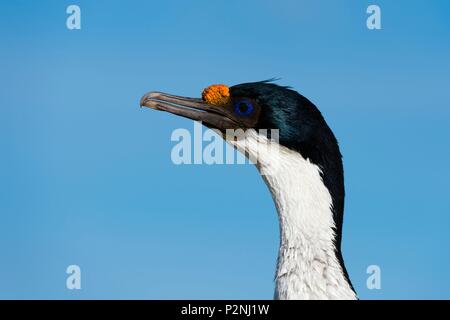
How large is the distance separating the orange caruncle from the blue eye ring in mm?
188

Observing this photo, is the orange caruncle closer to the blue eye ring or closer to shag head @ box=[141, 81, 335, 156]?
shag head @ box=[141, 81, 335, 156]

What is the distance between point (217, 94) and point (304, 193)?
1.44m

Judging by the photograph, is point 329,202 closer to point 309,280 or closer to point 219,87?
point 309,280

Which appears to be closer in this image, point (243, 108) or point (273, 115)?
point (273, 115)

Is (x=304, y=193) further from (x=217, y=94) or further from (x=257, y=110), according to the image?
(x=217, y=94)

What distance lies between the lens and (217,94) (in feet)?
20.5

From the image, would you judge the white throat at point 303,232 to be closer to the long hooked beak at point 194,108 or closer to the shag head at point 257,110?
the shag head at point 257,110

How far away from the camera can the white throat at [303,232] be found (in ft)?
17.3

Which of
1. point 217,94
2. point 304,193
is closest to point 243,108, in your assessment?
point 217,94

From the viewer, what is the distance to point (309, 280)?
5.26 metres

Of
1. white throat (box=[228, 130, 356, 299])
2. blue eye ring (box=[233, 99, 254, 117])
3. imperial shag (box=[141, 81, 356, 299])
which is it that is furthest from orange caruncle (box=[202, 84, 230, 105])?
white throat (box=[228, 130, 356, 299])

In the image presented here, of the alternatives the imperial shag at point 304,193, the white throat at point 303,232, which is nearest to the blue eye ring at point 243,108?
the imperial shag at point 304,193
